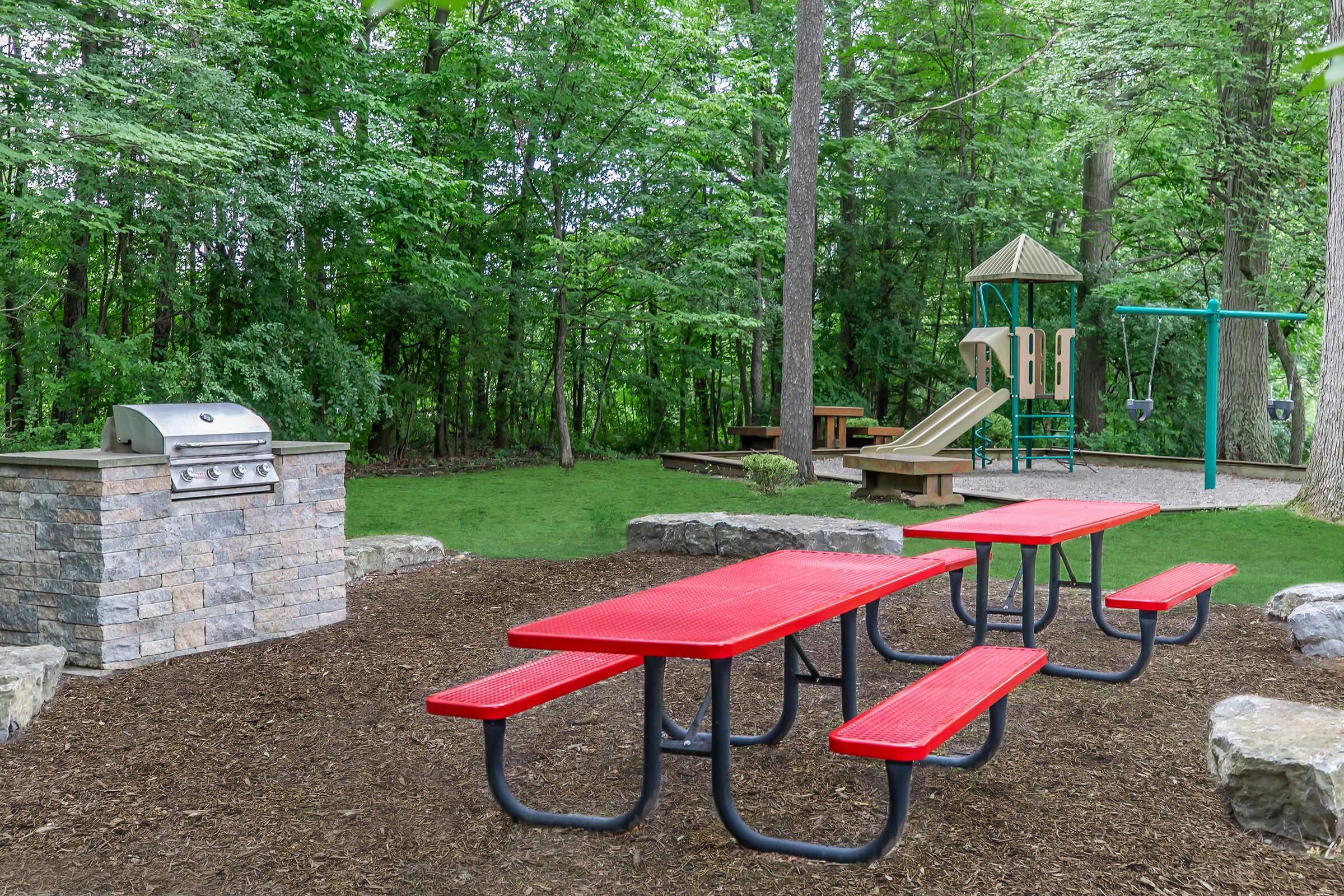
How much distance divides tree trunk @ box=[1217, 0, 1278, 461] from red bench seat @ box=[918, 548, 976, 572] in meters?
10.4

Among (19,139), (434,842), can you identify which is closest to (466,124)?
(19,139)

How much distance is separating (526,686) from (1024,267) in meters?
11.4

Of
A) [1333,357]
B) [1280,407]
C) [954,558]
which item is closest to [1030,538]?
[954,558]

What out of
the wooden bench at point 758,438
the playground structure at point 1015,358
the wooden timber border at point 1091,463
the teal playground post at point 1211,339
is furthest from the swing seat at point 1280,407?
the wooden bench at point 758,438

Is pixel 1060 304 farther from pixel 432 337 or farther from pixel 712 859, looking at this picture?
pixel 712 859

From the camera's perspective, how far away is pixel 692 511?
31.0 ft

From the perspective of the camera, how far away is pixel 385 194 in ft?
39.1

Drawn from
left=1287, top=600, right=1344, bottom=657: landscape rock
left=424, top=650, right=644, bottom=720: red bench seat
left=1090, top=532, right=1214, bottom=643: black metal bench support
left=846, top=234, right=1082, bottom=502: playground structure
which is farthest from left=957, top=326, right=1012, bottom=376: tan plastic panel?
left=424, top=650, right=644, bottom=720: red bench seat

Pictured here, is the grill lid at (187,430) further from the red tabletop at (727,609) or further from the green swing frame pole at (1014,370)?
the green swing frame pole at (1014,370)

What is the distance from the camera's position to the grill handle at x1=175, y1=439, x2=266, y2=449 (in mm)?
4445

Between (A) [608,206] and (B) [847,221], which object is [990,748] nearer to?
(A) [608,206]

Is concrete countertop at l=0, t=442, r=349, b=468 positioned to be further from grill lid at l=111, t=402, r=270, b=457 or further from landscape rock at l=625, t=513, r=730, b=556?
landscape rock at l=625, t=513, r=730, b=556

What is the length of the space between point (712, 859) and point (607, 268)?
12396 millimetres

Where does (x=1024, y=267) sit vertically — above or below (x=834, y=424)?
above
